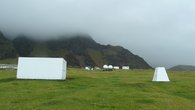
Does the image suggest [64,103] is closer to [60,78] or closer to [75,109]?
[75,109]

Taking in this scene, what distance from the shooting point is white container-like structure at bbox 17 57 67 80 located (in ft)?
201

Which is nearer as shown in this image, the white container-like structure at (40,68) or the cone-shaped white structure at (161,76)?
the cone-shaped white structure at (161,76)

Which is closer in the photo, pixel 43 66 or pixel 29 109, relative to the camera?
pixel 29 109

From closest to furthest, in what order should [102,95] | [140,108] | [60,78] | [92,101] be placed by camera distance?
[140,108]
[92,101]
[102,95]
[60,78]

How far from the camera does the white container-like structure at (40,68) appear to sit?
61.3 m

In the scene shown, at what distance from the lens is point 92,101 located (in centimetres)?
3045

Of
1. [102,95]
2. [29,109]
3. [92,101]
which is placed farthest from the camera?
[102,95]

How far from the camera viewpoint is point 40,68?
203 feet

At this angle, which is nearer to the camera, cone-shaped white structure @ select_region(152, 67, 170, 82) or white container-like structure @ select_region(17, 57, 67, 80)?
cone-shaped white structure @ select_region(152, 67, 170, 82)

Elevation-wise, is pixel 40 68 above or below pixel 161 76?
above

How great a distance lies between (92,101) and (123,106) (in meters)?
3.40

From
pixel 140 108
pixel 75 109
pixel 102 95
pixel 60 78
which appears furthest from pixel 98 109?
pixel 60 78

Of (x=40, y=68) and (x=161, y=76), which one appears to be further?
(x=40, y=68)

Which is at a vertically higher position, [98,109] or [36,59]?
[36,59]
